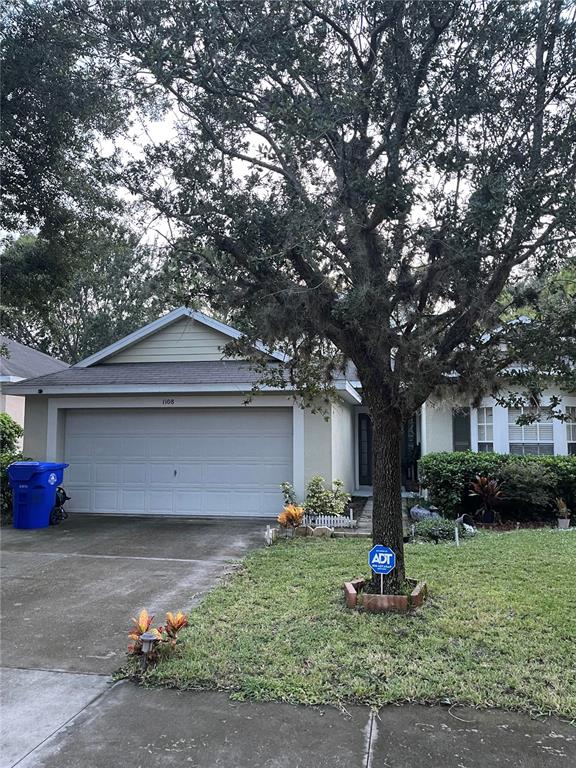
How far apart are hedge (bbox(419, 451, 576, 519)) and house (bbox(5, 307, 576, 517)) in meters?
1.16

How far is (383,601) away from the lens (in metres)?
5.26

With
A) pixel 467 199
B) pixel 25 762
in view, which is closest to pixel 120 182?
pixel 467 199

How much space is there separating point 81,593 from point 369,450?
1204 cm

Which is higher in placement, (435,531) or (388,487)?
(388,487)

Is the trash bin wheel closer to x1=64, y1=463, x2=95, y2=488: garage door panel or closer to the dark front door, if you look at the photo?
x1=64, y1=463, x2=95, y2=488: garage door panel

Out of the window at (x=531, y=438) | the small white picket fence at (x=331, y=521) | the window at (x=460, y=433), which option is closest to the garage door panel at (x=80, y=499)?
the small white picket fence at (x=331, y=521)

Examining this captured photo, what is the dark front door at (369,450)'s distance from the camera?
51.8ft

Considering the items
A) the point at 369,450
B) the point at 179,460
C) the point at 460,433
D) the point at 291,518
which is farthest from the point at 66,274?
the point at 369,450

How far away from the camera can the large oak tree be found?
4746 millimetres

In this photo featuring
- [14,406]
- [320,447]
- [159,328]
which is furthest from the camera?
Result: [14,406]

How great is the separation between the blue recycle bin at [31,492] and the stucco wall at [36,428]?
1717mm

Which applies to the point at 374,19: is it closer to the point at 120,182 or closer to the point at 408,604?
the point at 120,182

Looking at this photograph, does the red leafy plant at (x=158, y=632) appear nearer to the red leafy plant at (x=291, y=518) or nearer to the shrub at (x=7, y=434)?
the red leafy plant at (x=291, y=518)

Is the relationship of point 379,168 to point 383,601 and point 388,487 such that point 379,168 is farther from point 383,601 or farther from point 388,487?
point 383,601
